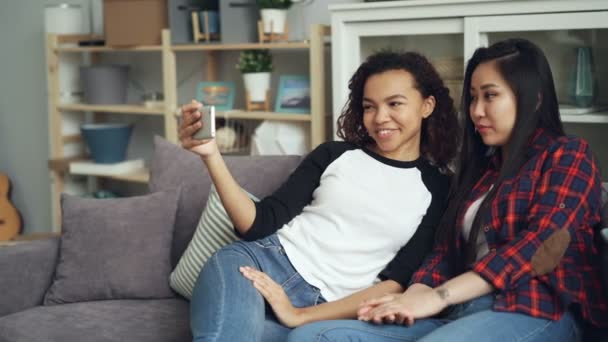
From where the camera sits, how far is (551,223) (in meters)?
1.53

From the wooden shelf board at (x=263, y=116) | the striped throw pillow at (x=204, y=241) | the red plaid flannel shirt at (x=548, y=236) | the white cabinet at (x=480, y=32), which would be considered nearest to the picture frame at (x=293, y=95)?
the wooden shelf board at (x=263, y=116)

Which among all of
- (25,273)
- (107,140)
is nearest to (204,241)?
(25,273)

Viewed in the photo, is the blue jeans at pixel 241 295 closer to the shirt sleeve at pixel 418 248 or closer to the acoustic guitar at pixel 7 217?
the shirt sleeve at pixel 418 248

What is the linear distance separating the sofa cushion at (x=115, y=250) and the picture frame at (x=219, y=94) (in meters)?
1.12

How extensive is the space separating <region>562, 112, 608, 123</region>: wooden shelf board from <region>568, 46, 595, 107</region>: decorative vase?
4cm

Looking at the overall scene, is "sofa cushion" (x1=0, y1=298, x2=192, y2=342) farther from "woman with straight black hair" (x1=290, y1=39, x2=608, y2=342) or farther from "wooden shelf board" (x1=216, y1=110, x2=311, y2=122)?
"wooden shelf board" (x1=216, y1=110, x2=311, y2=122)

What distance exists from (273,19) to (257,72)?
0.23 meters

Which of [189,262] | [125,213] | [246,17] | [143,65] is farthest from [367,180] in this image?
[143,65]

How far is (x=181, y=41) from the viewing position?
3238 mm

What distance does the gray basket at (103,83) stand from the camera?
3.54 m

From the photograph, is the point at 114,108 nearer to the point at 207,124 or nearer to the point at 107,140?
the point at 107,140

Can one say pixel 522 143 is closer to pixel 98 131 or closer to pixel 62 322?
pixel 62 322

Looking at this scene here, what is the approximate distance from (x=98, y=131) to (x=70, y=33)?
49 cm

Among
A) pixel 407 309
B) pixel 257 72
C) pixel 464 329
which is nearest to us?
pixel 464 329
